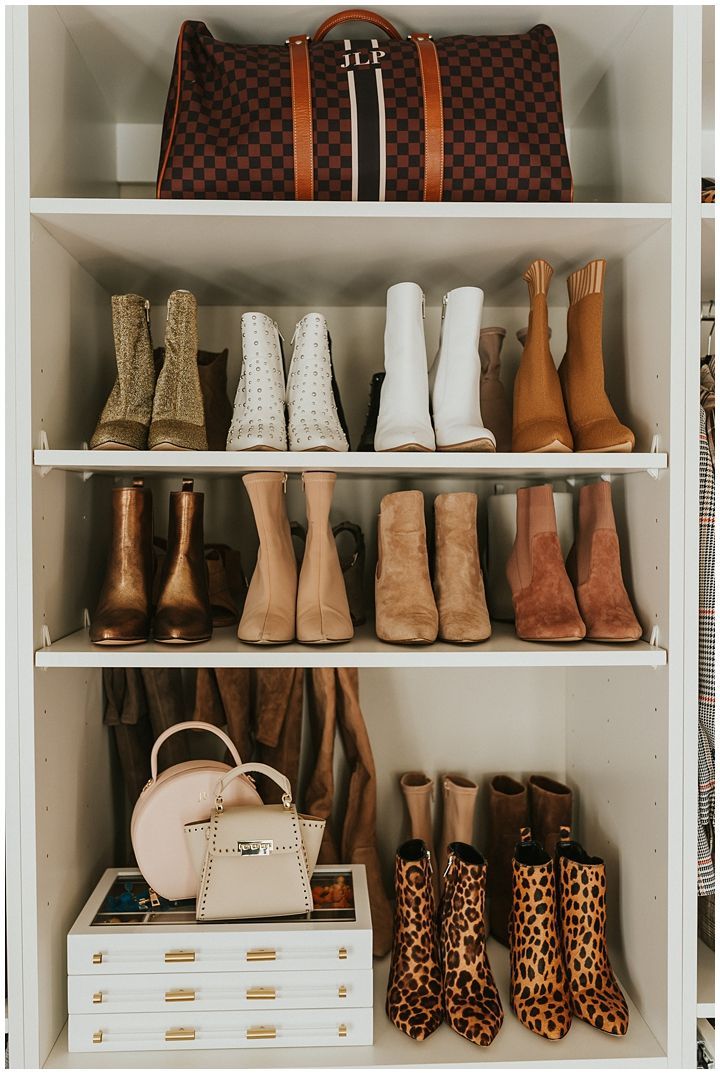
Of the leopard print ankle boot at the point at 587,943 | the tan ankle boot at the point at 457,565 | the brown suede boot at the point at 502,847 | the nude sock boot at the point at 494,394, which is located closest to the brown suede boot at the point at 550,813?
the brown suede boot at the point at 502,847

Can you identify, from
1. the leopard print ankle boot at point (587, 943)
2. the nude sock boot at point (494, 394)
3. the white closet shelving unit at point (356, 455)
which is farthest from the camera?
the nude sock boot at point (494, 394)

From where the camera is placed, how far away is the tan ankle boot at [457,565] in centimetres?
119

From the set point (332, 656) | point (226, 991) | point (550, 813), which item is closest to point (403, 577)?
point (332, 656)

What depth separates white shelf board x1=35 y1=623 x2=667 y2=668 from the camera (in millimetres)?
1062

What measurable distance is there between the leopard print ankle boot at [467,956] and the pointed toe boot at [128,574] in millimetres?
620

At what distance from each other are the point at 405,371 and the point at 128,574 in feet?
1.72

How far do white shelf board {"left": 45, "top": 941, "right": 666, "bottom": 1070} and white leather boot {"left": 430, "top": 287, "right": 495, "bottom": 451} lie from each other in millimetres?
859

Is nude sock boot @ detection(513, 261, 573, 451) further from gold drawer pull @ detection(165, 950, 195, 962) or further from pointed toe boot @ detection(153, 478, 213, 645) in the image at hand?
gold drawer pull @ detection(165, 950, 195, 962)

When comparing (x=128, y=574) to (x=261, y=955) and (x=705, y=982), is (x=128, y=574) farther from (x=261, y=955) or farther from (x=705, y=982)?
(x=705, y=982)

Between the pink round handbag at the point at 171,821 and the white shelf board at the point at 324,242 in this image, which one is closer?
the white shelf board at the point at 324,242

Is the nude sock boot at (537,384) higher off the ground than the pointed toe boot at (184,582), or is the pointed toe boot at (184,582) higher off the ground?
the nude sock boot at (537,384)

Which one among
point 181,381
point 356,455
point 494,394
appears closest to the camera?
point 356,455

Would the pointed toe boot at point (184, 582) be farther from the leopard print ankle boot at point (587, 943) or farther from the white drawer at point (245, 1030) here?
the leopard print ankle boot at point (587, 943)

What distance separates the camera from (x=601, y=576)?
1.18 meters
